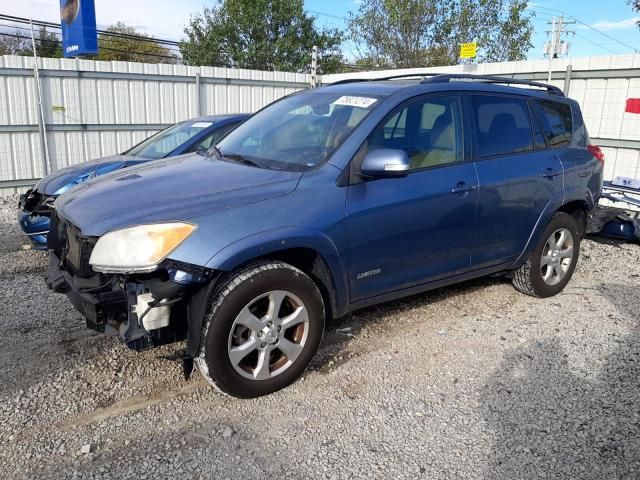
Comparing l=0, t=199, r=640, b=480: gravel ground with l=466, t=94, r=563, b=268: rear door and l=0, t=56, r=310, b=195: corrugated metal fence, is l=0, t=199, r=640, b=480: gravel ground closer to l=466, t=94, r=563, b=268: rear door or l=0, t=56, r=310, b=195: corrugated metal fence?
l=466, t=94, r=563, b=268: rear door

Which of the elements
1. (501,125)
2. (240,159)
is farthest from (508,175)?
(240,159)

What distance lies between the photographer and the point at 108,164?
250 inches

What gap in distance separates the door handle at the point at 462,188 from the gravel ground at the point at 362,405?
110 cm

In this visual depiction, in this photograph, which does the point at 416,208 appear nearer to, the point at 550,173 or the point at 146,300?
the point at 550,173

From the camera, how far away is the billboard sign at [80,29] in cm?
1076

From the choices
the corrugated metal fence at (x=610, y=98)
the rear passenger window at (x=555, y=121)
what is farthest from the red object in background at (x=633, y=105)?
the rear passenger window at (x=555, y=121)

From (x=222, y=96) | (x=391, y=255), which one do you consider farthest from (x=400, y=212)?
(x=222, y=96)

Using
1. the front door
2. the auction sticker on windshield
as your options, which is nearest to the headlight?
the front door

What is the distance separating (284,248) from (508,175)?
2.10 m

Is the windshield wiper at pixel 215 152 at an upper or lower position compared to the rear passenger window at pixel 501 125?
lower

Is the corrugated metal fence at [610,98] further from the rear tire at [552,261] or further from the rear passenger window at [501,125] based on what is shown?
the rear passenger window at [501,125]

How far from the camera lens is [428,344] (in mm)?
3953

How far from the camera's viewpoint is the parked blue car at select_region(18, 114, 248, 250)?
5.55m

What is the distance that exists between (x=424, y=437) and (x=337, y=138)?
187 centimetres
